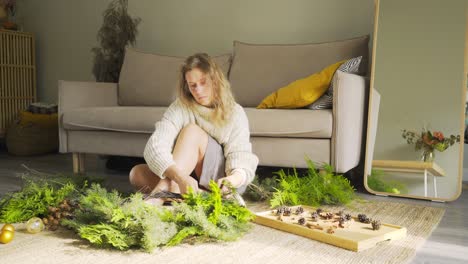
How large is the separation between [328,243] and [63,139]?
2035mm

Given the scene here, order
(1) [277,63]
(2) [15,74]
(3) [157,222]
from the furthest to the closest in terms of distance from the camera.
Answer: (2) [15,74], (1) [277,63], (3) [157,222]

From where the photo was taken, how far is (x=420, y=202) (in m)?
2.27

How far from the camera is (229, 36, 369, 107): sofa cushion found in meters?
2.77

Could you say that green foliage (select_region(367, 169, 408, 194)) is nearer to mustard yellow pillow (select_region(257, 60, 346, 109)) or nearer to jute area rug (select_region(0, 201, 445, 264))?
mustard yellow pillow (select_region(257, 60, 346, 109))

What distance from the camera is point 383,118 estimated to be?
2.46 metres

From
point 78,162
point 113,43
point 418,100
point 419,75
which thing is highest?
point 113,43

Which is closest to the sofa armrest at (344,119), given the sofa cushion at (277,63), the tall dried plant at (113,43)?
the sofa cushion at (277,63)

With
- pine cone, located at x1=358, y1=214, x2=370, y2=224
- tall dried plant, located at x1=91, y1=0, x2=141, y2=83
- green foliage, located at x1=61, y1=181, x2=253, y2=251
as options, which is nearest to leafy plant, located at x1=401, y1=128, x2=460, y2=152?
pine cone, located at x1=358, y1=214, x2=370, y2=224

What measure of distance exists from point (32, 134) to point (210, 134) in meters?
2.53

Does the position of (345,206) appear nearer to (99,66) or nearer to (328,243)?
(328,243)

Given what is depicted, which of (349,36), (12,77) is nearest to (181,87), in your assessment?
(349,36)

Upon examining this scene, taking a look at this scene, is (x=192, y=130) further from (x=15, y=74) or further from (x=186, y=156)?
(x=15, y=74)

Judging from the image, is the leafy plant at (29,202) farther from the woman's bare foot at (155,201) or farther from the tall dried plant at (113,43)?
the tall dried plant at (113,43)

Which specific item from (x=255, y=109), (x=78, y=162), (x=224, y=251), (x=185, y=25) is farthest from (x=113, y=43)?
(x=224, y=251)
